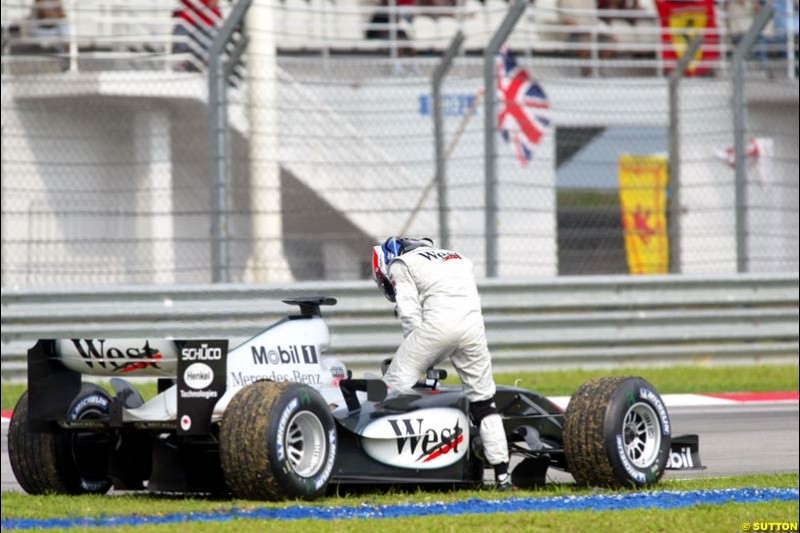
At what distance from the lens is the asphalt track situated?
29.8 feet

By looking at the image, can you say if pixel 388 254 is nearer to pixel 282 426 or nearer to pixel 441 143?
pixel 282 426

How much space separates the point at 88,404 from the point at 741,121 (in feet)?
30.4

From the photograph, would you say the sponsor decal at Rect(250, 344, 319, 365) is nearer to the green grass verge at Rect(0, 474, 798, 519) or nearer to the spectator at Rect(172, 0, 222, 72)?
the green grass verge at Rect(0, 474, 798, 519)

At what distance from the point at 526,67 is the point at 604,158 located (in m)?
2.94

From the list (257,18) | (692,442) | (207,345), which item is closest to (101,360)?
(207,345)

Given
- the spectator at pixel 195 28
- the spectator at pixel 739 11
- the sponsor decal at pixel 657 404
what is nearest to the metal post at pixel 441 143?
the spectator at pixel 195 28

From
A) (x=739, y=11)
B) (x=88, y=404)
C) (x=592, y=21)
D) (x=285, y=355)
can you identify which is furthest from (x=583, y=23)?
(x=88, y=404)

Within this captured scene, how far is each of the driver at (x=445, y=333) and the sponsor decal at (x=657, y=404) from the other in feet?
2.50

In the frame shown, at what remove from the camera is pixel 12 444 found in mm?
7676

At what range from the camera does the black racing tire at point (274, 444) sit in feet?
22.2

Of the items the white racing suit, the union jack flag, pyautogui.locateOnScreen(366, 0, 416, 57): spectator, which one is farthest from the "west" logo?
pyautogui.locateOnScreen(366, 0, 416, 57): spectator

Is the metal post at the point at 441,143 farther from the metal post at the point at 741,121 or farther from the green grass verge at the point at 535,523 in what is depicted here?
the green grass verge at the point at 535,523

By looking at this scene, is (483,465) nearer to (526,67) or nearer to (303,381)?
(303,381)

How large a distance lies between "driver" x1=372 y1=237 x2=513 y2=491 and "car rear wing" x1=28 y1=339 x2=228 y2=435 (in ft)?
3.41
